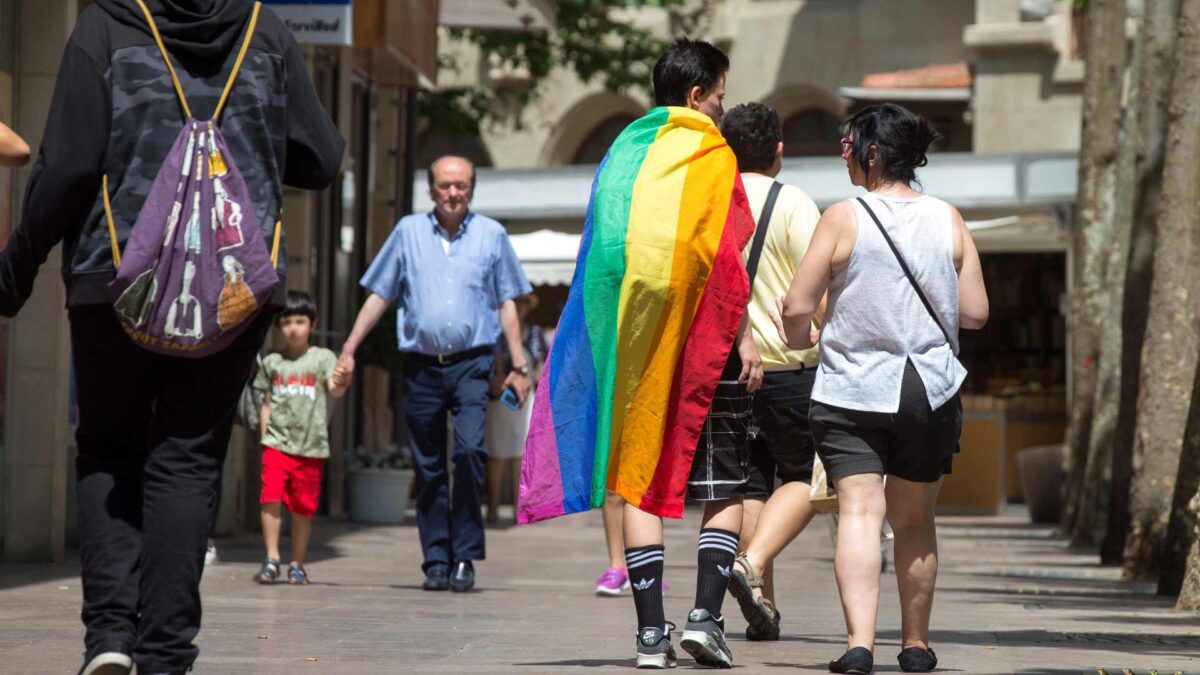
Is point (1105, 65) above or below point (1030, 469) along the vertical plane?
above

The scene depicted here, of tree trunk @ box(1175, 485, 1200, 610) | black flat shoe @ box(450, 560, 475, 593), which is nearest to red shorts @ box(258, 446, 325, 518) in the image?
black flat shoe @ box(450, 560, 475, 593)

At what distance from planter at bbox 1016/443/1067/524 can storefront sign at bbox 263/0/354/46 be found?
1088cm

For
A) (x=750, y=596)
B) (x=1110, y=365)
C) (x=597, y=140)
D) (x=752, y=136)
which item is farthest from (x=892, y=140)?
(x=597, y=140)

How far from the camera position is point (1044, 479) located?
75.3 feet

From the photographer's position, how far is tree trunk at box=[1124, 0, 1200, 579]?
42.0 feet

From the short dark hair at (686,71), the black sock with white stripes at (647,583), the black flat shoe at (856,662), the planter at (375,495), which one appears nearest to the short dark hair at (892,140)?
the short dark hair at (686,71)

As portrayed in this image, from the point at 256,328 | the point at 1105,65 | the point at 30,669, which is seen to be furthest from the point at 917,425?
the point at 1105,65

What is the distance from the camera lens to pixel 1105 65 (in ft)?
67.6

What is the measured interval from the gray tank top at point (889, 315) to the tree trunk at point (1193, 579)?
3.90m

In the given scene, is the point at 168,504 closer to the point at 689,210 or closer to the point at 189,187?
the point at 189,187

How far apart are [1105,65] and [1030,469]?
444 cm

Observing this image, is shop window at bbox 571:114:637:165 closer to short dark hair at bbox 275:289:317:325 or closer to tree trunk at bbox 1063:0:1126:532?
tree trunk at bbox 1063:0:1126:532

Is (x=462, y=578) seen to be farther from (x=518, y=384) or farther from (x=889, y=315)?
(x=889, y=315)

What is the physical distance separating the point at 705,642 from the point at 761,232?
192cm
